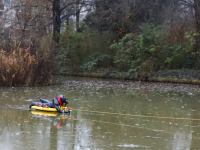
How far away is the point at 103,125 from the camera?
27.6 ft

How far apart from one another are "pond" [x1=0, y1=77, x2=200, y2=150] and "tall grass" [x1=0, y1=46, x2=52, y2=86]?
9.77 ft

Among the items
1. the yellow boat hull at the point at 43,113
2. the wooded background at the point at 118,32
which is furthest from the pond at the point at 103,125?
the wooded background at the point at 118,32

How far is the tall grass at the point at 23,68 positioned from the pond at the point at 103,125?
Result: 9.77ft

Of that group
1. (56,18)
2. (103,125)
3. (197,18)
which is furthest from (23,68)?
(56,18)

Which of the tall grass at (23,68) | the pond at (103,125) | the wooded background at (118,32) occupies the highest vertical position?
the wooded background at (118,32)

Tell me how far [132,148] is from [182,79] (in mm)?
16020

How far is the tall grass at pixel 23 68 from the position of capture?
51.8 ft

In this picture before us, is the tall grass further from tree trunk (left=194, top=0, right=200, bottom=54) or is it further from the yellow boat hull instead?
tree trunk (left=194, top=0, right=200, bottom=54)

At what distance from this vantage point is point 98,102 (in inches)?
482

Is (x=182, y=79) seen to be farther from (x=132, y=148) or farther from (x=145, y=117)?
(x=132, y=148)

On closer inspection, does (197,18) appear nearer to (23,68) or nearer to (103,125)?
(23,68)

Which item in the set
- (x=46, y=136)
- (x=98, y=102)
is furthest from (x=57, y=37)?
(x=46, y=136)

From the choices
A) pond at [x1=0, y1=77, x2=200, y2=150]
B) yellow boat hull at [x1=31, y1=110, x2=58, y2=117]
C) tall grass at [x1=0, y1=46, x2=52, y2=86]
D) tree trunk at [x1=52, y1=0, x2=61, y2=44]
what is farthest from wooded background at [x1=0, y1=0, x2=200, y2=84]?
yellow boat hull at [x1=31, y1=110, x2=58, y2=117]

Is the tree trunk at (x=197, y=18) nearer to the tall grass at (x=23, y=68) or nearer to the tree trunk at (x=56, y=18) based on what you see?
the tall grass at (x=23, y=68)
